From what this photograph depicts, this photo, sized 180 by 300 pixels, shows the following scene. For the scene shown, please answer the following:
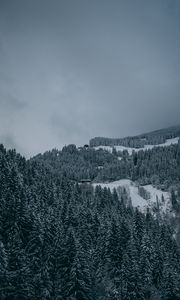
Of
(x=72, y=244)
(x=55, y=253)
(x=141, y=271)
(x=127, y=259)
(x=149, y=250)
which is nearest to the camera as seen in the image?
(x=72, y=244)

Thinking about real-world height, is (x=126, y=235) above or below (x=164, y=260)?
above

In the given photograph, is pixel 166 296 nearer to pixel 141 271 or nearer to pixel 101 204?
pixel 141 271

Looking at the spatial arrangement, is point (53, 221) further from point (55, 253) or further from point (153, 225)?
point (153, 225)

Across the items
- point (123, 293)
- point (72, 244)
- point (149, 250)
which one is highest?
point (72, 244)

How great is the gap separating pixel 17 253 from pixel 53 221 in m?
17.1

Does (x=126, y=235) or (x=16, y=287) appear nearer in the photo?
(x=16, y=287)

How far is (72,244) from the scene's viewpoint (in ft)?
145

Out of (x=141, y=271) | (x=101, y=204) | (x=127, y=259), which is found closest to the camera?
(x=127, y=259)

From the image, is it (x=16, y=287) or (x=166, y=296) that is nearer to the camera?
(x=16, y=287)

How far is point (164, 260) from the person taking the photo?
6606 centimetres

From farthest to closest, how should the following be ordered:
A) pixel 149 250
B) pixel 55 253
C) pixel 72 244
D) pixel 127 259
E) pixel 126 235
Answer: pixel 126 235 < pixel 149 250 < pixel 127 259 < pixel 55 253 < pixel 72 244

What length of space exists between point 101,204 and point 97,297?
66002 millimetres

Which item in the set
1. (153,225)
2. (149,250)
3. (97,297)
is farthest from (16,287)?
(153,225)

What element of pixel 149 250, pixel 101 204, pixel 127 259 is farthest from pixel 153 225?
pixel 127 259
